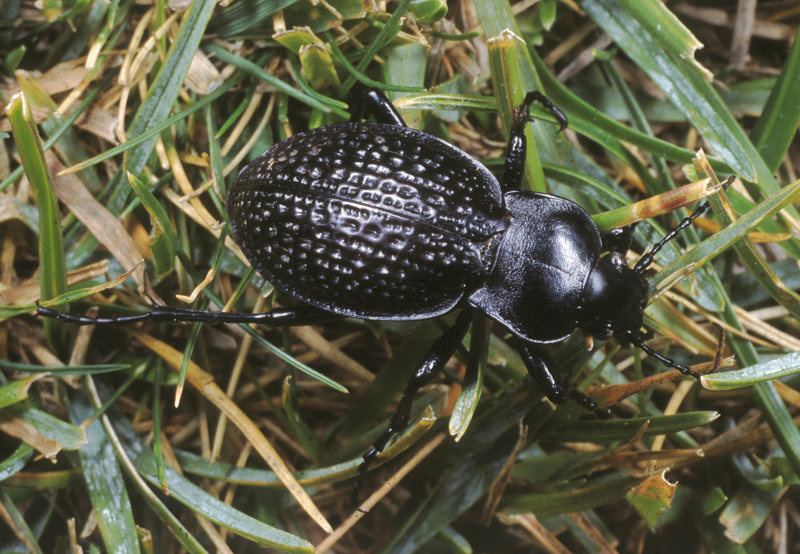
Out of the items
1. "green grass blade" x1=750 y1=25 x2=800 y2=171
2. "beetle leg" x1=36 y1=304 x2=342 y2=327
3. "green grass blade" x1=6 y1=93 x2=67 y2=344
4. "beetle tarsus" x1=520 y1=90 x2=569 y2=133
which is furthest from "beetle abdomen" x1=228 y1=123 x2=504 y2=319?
"green grass blade" x1=750 y1=25 x2=800 y2=171

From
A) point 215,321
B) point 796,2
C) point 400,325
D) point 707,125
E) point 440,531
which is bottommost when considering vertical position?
point 440,531

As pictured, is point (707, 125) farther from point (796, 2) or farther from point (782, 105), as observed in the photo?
point (796, 2)

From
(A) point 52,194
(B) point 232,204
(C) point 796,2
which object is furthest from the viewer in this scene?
(C) point 796,2

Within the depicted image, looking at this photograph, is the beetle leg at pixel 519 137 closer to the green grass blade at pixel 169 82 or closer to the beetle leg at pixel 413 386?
the beetle leg at pixel 413 386

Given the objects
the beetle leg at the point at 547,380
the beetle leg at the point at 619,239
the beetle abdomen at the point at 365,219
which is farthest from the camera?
the beetle leg at the point at 619,239

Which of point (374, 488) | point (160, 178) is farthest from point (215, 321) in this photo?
point (374, 488)

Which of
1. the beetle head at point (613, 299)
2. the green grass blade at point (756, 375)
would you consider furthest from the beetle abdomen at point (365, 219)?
the green grass blade at point (756, 375)

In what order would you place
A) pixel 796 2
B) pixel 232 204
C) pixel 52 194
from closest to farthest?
pixel 52 194 → pixel 232 204 → pixel 796 2
